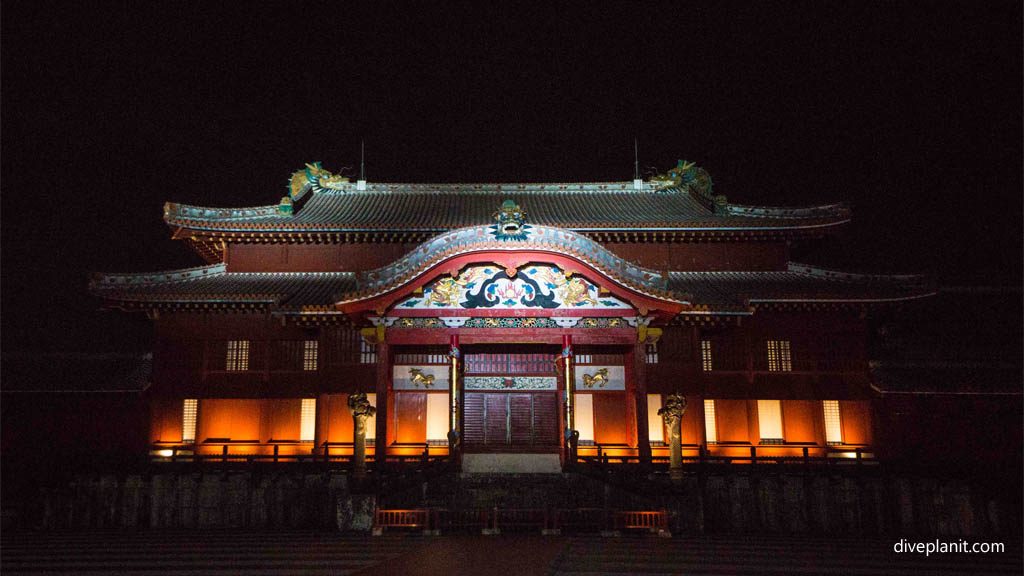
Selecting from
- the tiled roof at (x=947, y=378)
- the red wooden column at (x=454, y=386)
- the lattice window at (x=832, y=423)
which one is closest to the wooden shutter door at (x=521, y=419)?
the red wooden column at (x=454, y=386)

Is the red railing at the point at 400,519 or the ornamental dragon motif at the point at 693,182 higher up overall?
the ornamental dragon motif at the point at 693,182

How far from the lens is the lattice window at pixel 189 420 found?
20.7 metres

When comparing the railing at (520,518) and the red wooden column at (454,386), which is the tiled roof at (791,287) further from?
the railing at (520,518)

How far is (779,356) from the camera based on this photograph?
69.6 ft

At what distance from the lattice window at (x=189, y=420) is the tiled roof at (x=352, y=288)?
139 inches

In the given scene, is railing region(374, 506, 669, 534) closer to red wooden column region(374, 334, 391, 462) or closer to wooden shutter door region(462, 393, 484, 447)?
red wooden column region(374, 334, 391, 462)

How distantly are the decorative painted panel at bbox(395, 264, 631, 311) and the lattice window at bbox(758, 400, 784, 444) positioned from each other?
6590 mm

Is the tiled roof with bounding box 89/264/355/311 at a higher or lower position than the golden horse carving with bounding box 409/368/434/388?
higher

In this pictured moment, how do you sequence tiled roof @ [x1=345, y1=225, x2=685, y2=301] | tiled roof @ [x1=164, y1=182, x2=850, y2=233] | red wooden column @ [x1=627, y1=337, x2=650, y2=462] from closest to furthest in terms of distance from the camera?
red wooden column @ [x1=627, y1=337, x2=650, y2=462], tiled roof @ [x1=345, y1=225, x2=685, y2=301], tiled roof @ [x1=164, y1=182, x2=850, y2=233]

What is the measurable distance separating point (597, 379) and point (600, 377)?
0.39ft

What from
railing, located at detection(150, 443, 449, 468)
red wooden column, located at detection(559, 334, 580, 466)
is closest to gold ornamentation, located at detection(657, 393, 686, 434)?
red wooden column, located at detection(559, 334, 580, 466)

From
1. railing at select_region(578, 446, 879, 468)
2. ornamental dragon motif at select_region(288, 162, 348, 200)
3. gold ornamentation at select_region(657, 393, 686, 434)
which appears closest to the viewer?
gold ornamentation at select_region(657, 393, 686, 434)

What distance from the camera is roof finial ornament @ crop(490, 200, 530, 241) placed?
18.0 meters

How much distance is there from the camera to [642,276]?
18078 mm
